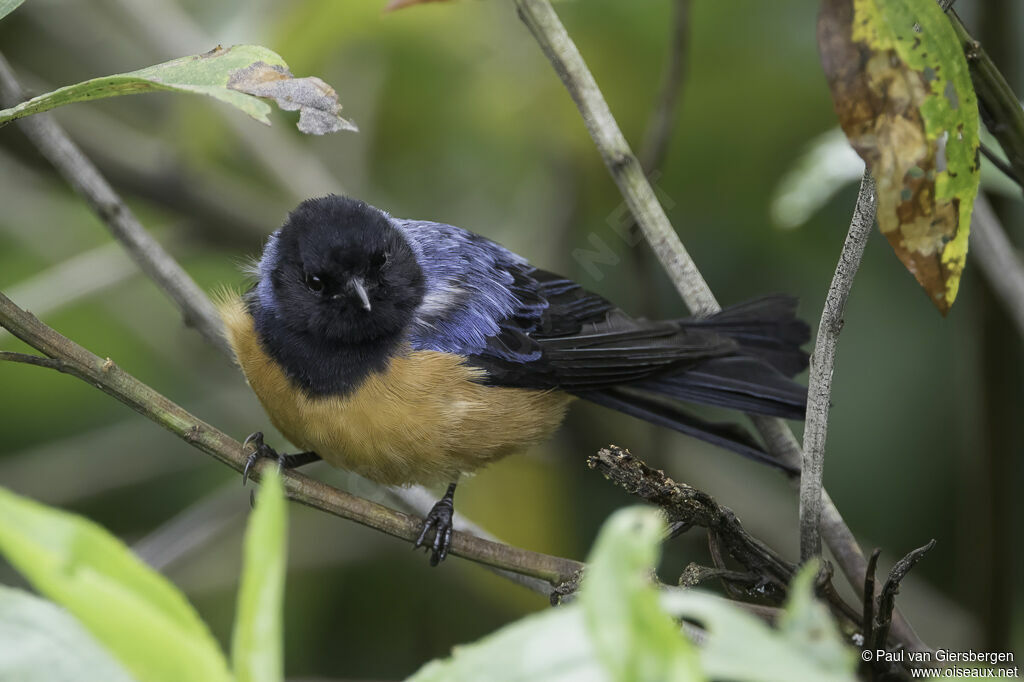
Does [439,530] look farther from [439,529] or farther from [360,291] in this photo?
[360,291]

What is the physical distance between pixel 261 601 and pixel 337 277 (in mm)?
2285

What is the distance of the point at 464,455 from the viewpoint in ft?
10.4

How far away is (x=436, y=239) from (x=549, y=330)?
1.76 ft

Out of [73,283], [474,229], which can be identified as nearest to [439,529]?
[73,283]

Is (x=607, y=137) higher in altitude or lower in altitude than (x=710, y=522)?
higher

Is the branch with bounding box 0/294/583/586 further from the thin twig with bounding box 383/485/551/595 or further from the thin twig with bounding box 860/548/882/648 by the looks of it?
the thin twig with bounding box 383/485/551/595

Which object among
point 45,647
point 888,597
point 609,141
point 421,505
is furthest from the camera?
point 421,505

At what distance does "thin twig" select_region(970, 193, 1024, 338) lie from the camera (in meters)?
2.52

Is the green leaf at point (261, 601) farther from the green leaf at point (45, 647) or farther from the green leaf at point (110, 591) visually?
the green leaf at point (45, 647)

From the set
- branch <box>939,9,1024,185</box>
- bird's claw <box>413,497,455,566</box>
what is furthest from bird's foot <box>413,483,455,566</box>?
branch <box>939,9,1024,185</box>

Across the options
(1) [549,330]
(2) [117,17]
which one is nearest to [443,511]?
(1) [549,330]

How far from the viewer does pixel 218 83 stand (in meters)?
1.39

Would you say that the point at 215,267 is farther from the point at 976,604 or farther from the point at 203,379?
the point at 976,604

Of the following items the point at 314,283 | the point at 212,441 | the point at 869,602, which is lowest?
the point at 869,602
